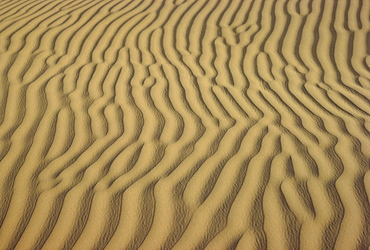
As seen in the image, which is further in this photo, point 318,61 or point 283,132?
point 318,61

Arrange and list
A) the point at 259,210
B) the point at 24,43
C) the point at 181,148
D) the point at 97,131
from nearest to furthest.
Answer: the point at 259,210, the point at 181,148, the point at 97,131, the point at 24,43

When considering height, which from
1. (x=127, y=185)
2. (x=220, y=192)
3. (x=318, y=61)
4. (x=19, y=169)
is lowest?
(x=318, y=61)

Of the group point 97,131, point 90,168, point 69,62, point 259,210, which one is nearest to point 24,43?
point 69,62

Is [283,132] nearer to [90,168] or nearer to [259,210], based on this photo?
[259,210]

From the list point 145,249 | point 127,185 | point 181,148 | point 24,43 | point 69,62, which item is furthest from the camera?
point 24,43

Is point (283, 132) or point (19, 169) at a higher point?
point (19, 169)

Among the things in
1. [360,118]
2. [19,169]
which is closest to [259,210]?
[360,118]

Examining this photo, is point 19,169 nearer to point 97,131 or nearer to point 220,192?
point 97,131
